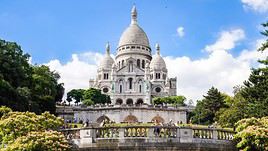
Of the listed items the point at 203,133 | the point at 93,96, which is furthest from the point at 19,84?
the point at 93,96

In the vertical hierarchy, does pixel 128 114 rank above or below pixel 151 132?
below

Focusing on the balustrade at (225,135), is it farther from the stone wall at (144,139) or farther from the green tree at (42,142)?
the green tree at (42,142)

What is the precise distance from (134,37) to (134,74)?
17.1m

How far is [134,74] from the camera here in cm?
12938

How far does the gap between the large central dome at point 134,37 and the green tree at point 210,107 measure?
222ft

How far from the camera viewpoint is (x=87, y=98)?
352 feet

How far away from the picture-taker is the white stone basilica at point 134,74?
126 m

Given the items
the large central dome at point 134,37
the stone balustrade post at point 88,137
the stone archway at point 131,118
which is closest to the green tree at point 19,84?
the stone archway at point 131,118

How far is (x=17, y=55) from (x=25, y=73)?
222 cm

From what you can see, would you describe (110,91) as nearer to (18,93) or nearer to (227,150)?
(18,93)

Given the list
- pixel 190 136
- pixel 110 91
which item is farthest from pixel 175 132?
pixel 110 91

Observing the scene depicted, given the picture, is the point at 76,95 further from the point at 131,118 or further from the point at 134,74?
the point at 131,118

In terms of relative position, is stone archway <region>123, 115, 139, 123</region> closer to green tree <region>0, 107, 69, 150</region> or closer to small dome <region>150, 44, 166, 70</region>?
green tree <region>0, 107, 69, 150</region>

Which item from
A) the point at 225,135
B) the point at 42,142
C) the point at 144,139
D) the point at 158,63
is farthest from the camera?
the point at 158,63
